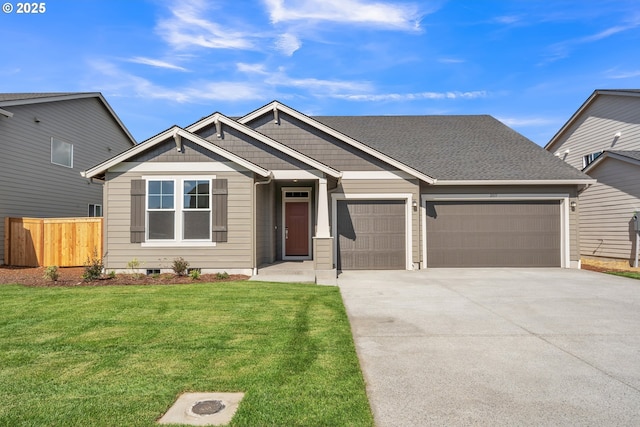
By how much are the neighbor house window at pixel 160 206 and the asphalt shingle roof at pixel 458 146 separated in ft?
25.7

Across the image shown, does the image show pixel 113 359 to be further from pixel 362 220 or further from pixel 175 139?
pixel 362 220

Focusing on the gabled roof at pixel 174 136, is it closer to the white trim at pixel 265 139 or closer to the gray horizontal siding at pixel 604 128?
the white trim at pixel 265 139

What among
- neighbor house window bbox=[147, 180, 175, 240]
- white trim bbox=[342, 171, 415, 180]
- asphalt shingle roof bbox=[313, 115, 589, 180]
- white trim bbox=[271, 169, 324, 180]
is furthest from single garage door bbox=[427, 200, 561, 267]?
neighbor house window bbox=[147, 180, 175, 240]

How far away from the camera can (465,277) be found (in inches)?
417

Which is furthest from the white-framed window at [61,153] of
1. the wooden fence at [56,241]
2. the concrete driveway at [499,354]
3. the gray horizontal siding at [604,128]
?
the gray horizontal siding at [604,128]

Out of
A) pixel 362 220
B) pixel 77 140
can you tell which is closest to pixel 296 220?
pixel 362 220

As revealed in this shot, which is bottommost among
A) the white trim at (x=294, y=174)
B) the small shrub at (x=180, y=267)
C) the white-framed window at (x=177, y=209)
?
the small shrub at (x=180, y=267)

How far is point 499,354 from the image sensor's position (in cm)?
426

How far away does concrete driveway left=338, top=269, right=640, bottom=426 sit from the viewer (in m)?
2.95

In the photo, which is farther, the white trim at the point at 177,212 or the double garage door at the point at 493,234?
the double garage door at the point at 493,234

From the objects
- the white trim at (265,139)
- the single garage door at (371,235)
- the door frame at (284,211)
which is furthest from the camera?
the door frame at (284,211)

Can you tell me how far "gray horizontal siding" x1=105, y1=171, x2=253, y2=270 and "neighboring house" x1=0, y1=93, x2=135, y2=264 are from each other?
20.5ft

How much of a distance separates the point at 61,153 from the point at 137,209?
9.13 m

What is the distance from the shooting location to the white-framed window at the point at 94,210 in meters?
18.3
